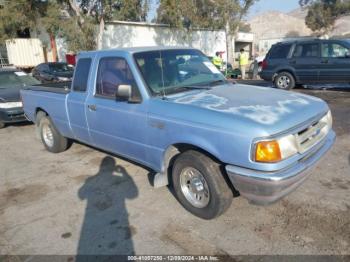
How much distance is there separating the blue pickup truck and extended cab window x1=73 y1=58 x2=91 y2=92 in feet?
0.05

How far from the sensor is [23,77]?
995 centimetres

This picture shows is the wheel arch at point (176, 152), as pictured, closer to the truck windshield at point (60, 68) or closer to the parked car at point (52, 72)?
the parked car at point (52, 72)

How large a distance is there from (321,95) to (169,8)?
1070 cm

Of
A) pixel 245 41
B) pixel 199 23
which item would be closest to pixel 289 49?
pixel 199 23

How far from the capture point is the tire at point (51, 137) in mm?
6109

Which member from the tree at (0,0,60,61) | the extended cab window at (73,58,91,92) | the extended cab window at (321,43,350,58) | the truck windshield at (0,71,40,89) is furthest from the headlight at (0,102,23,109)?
the extended cab window at (321,43,350,58)

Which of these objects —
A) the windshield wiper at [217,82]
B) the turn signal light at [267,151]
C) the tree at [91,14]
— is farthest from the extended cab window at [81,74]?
the tree at [91,14]

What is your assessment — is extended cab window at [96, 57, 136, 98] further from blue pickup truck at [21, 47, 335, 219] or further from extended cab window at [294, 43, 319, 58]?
extended cab window at [294, 43, 319, 58]

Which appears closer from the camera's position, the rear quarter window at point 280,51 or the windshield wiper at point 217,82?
the windshield wiper at point 217,82

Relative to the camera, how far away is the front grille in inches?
127

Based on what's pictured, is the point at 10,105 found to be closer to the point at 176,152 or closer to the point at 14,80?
the point at 14,80

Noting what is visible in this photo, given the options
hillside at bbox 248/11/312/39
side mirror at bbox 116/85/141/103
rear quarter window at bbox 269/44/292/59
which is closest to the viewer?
side mirror at bbox 116/85/141/103

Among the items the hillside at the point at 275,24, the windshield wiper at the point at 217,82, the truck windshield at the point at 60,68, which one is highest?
the hillside at the point at 275,24

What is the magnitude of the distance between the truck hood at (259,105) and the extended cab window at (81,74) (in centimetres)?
170
